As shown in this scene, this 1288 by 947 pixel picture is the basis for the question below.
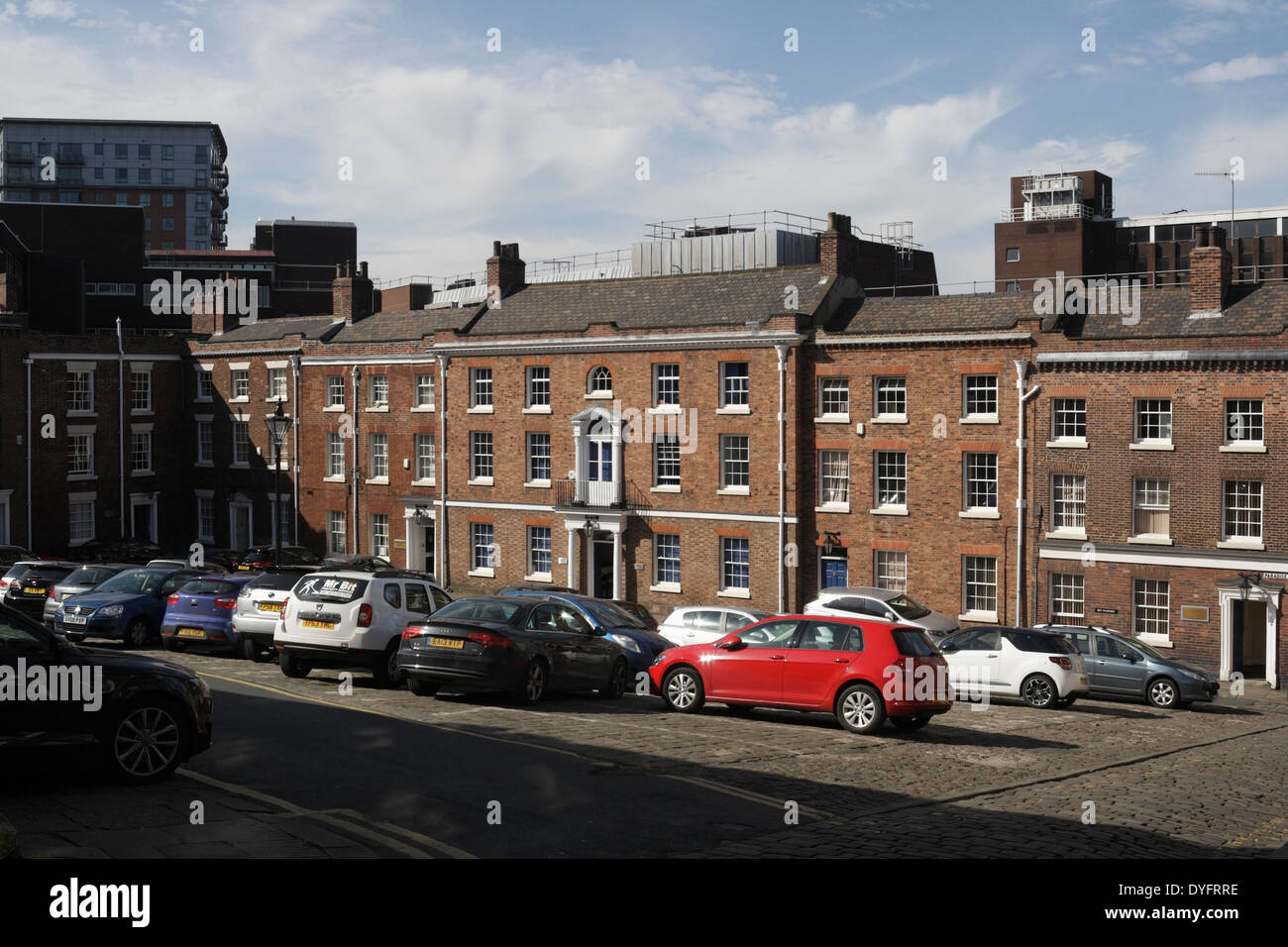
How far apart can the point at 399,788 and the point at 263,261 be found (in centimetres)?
9152

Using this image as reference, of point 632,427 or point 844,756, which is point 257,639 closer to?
point 844,756

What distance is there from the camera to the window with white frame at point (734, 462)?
41.3m

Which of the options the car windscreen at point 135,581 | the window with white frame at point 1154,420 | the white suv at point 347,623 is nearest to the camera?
the white suv at point 347,623

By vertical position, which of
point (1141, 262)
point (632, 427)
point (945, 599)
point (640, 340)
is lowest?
point (945, 599)

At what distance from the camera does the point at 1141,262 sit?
308ft

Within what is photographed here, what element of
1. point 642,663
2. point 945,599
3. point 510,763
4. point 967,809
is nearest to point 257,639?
point 642,663

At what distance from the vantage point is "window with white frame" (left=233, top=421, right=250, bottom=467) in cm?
5703

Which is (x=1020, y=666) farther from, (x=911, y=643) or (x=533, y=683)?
(x=533, y=683)

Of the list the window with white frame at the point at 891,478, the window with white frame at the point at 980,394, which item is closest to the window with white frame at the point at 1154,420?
the window with white frame at the point at 980,394

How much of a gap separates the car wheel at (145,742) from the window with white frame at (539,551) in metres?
34.2

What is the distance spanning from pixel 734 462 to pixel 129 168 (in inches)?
4370

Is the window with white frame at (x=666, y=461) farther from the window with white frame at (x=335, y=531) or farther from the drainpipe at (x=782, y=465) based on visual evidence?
the window with white frame at (x=335, y=531)

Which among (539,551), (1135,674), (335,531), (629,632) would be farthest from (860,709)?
(335,531)
